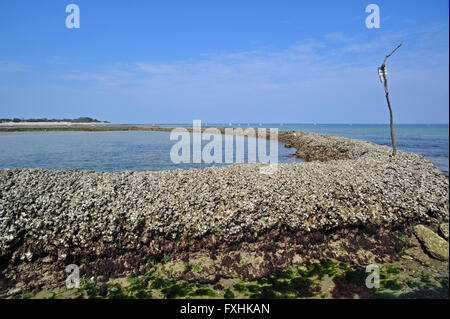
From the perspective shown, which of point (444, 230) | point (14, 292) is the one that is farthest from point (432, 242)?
point (14, 292)

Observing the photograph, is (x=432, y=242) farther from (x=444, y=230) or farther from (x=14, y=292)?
(x=14, y=292)

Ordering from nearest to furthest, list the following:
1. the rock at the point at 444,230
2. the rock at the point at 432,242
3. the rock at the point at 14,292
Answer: the rock at the point at 14,292
the rock at the point at 432,242
the rock at the point at 444,230

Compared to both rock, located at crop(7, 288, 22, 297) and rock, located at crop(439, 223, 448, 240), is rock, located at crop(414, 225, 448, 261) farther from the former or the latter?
rock, located at crop(7, 288, 22, 297)

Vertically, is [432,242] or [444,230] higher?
[444,230]

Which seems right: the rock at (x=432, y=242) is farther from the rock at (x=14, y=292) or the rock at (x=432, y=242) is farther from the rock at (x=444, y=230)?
the rock at (x=14, y=292)

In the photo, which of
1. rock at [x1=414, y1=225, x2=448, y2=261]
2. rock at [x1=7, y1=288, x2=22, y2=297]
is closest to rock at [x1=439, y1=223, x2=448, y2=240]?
rock at [x1=414, y1=225, x2=448, y2=261]

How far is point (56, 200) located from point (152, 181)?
2.30m

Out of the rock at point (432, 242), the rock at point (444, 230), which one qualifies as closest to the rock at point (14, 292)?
the rock at point (432, 242)

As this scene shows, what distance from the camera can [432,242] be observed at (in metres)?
5.42

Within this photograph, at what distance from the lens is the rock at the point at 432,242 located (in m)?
5.15

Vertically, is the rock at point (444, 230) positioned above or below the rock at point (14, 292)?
above

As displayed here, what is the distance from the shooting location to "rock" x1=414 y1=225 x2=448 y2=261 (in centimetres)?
515
